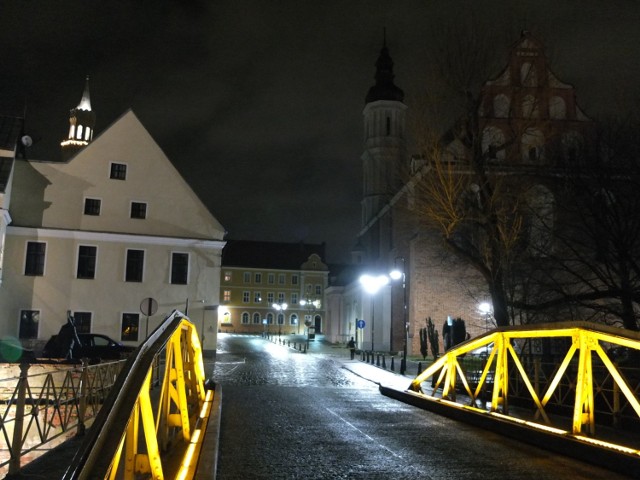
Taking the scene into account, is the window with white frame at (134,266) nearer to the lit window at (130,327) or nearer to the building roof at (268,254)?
the lit window at (130,327)

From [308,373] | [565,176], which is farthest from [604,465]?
[308,373]

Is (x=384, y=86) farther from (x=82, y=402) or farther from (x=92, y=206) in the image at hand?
(x=82, y=402)

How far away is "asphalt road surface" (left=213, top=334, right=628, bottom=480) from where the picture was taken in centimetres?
757

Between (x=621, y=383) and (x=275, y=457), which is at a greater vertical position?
(x=621, y=383)

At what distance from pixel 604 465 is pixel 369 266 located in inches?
2069

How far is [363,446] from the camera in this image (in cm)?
922

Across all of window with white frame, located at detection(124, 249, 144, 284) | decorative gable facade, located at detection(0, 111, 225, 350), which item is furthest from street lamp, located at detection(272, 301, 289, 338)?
window with white frame, located at detection(124, 249, 144, 284)

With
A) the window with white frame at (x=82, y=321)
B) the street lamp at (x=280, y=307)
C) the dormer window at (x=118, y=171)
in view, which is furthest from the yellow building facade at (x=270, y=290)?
the window with white frame at (x=82, y=321)

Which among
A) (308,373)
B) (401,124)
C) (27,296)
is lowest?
(308,373)

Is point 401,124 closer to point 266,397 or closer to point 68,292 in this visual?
point 68,292

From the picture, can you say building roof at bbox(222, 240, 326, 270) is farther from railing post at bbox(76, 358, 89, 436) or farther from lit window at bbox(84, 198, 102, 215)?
railing post at bbox(76, 358, 89, 436)

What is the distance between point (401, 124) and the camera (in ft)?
192

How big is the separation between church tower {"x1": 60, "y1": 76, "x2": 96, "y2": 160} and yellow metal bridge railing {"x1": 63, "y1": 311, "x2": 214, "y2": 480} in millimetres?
78450

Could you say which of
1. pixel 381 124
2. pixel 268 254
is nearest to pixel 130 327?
pixel 381 124
